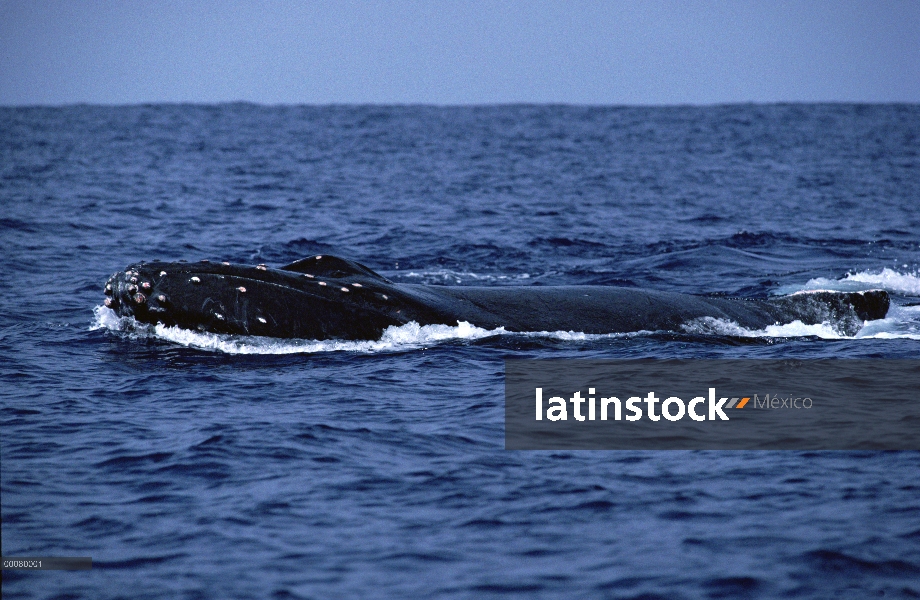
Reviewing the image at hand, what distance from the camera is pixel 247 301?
12.8 m

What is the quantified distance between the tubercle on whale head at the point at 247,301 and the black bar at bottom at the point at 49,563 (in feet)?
18.4

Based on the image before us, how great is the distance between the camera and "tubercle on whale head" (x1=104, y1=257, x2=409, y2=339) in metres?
12.9

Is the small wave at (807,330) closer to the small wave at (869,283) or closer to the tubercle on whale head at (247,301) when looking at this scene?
the small wave at (869,283)

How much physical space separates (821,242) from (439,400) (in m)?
17.7

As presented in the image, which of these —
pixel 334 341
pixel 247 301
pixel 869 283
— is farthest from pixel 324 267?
pixel 869 283

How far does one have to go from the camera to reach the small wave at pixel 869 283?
63.9 ft

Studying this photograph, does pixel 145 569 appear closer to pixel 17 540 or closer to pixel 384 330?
pixel 17 540

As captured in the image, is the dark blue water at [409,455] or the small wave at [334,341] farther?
the small wave at [334,341]

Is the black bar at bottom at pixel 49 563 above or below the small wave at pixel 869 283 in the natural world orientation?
below

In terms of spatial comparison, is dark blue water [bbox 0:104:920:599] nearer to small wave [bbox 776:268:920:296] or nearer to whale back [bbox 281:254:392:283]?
small wave [bbox 776:268:920:296]

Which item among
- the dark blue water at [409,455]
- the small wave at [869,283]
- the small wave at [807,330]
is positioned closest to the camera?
the dark blue water at [409,455]

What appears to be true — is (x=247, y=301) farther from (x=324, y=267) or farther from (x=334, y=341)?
(x=324, y=267)

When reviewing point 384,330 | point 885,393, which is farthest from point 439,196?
point 885,393

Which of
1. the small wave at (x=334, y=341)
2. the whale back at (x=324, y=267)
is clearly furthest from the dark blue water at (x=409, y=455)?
the whale back at (x=324, y=267)
